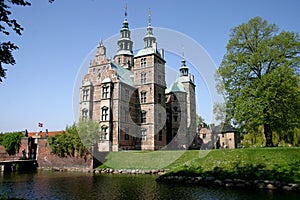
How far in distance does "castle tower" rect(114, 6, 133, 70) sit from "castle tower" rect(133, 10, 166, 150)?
580cm

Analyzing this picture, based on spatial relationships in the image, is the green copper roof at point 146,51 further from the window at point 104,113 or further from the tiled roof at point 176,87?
the window at point 104,113

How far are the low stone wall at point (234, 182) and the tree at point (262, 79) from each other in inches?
263

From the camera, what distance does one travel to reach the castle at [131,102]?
3722 cm

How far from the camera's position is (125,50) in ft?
162

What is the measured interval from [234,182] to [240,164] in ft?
9.71

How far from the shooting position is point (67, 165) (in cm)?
3325

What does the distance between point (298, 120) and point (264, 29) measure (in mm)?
9648

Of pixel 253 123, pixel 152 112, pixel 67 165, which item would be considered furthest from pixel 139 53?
pixel 253 123

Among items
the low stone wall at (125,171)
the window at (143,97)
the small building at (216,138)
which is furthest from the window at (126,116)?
the small building at (216,138)

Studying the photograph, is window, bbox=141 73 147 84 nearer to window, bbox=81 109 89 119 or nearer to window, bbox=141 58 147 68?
window, bbox=141 58 147 68

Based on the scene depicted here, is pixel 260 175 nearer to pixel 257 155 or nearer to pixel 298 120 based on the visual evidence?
pixel 257 155

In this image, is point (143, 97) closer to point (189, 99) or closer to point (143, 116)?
point (143, 116)

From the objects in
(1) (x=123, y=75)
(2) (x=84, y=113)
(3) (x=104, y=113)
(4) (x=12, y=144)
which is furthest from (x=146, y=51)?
(4) (x=12, y=144)

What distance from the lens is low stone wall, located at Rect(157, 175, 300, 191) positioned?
1634cm
